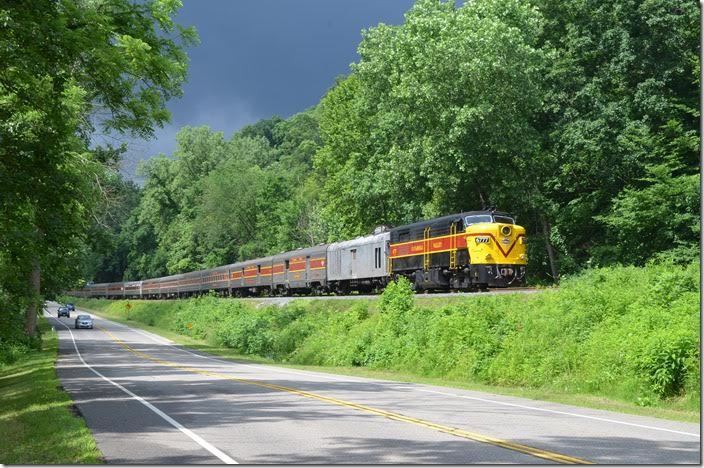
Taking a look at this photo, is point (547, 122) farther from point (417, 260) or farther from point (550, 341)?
point (550, 341)

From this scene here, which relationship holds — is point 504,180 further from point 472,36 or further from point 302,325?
point 302,325

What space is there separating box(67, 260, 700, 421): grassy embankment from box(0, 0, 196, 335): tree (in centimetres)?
1232

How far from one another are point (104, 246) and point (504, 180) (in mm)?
26174

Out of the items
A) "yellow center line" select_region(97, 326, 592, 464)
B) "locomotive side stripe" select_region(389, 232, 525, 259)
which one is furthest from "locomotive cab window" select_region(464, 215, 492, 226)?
"yellow center line" select_region(97, 326, 592, 464)

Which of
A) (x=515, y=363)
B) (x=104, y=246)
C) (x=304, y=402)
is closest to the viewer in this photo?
(x=304, y=402)

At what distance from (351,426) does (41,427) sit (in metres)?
6.01

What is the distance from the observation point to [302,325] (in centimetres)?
4838

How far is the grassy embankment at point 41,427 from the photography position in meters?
13.1

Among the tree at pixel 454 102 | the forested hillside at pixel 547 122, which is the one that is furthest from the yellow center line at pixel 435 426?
the tree at pixel 454 102

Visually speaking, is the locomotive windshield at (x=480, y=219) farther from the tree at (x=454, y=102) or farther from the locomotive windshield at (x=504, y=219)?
the tree at (x=454, y=102)

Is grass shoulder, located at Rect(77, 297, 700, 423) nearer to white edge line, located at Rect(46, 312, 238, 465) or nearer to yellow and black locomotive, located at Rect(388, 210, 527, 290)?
yellow and black locomotive, located at Rect(388, 210, 527, 290)

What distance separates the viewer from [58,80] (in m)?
16.9

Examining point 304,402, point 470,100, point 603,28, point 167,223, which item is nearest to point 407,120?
point 470,100

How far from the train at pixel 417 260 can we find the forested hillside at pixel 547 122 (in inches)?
213
